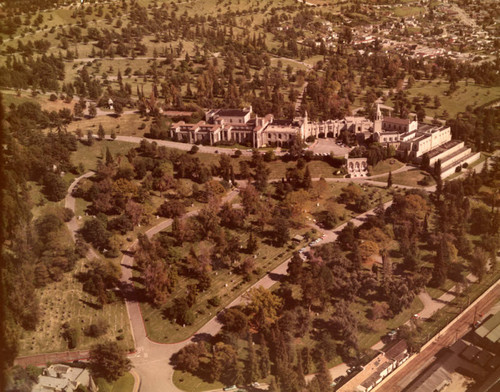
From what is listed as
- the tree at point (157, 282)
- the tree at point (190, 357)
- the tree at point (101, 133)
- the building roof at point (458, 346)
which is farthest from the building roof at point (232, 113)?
the building roof at point (458, 346)

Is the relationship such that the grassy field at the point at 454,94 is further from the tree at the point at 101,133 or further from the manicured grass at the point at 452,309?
the tree at the point at 101,133

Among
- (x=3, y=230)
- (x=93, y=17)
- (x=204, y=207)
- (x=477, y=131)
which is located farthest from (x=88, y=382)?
(x=93, y=17)

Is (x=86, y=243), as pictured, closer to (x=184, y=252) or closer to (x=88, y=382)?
(x=184, y=252)

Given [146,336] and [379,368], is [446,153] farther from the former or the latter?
[146,336]

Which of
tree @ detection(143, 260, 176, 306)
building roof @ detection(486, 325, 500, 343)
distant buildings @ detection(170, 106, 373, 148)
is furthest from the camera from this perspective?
distant buildings @ detection(170, 106, 373, 148)

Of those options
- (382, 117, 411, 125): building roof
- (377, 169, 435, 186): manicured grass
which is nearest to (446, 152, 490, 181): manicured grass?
(377, 169, 435, 186): manicured grass

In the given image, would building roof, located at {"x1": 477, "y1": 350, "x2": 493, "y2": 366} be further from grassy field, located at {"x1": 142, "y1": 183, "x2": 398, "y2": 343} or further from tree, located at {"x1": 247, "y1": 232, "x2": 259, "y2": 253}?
tree, located at {"x1": 247, "y1": 232, "x2": 259, "y2": 253}
